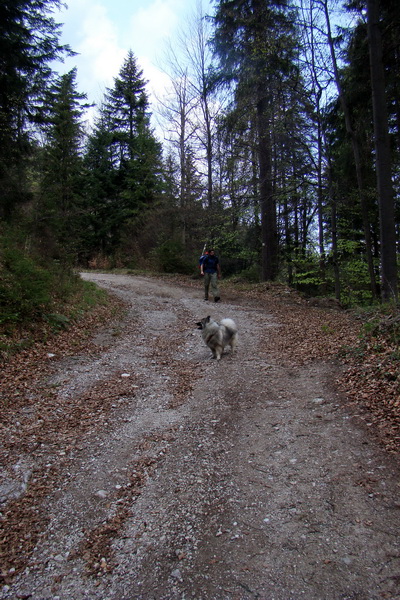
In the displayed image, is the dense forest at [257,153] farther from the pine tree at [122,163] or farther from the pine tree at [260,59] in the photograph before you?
the pine tree at [122,163]

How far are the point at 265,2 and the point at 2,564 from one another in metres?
19.7

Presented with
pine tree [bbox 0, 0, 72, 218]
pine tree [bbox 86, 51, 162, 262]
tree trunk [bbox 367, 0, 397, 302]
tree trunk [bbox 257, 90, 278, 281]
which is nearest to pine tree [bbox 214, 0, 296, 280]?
tree trunk [bbox 257, 90, 278, 281]

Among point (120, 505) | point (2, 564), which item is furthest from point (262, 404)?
point (2, 564)

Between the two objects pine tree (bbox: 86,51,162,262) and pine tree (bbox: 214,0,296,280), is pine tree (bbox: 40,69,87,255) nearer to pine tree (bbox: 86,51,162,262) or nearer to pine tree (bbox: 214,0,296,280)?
pine tree (bbox: 214,0,296,280)

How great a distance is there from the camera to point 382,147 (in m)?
9.87

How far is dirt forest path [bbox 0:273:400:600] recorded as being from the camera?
2.44 m

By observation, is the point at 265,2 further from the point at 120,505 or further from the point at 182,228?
the point at 120,505

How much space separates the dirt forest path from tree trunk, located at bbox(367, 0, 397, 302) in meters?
5.07

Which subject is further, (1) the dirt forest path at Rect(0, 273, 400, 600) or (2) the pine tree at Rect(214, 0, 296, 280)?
(2) the pine tree at Rect(214, 0, 296, 280)

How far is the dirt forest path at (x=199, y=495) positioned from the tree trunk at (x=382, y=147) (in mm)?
5070

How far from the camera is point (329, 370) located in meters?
6.25

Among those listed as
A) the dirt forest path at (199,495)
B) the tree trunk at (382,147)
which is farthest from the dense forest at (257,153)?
the dirt forest path at (199,495)

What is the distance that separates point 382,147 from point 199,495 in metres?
10.3

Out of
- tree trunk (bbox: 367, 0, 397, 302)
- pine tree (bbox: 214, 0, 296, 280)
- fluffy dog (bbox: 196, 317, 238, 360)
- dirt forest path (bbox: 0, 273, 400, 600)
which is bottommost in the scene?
dirt forest path (bbox: 0, 273, 400, 600)
